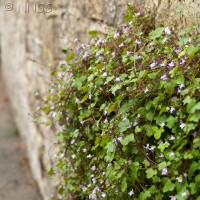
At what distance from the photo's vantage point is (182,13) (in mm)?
2348

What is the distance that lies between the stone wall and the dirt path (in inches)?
5.0

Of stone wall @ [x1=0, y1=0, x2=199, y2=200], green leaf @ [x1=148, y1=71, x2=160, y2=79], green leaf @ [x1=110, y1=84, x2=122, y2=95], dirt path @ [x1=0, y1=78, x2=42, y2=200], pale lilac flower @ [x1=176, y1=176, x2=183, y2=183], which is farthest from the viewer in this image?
dirt path @ [x1=0, y1=78, x2=42, y2=200]

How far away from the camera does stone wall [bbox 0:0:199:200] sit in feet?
10.2

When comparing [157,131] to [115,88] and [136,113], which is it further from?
[115,88]

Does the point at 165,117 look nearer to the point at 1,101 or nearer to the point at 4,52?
the point at 4,52

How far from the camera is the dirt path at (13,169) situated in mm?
4898

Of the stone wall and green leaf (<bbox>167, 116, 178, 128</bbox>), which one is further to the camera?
the stone wall

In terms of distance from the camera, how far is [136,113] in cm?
213

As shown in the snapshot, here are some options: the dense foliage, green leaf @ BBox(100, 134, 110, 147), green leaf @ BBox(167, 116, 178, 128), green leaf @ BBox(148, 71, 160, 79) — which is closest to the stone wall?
the dense foliage

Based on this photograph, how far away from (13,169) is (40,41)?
1.58m

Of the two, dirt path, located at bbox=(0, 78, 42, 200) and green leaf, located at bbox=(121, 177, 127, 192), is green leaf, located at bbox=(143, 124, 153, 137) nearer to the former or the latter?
green leaf, located at bbox=(121, 177, 127, 192)

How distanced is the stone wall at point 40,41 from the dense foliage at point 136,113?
0.82ft

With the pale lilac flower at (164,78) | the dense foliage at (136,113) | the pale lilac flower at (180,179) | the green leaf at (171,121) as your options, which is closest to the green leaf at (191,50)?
the dense foliage at (136,113)

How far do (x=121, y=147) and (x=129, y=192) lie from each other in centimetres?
19
